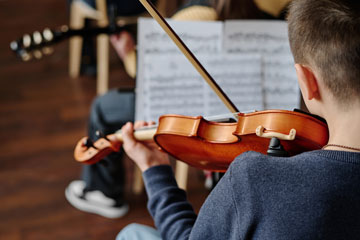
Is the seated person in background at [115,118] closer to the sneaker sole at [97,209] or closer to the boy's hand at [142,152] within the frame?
the sneaker sole at [97,209]

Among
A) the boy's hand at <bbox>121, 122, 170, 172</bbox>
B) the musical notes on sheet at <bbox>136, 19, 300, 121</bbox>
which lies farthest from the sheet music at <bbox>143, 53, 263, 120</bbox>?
the boy's hand at <bbox>121, 122, 170, 172</bbox>

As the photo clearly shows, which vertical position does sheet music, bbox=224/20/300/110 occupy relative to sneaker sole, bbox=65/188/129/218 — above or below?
above

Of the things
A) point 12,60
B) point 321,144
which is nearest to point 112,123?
point 321,144

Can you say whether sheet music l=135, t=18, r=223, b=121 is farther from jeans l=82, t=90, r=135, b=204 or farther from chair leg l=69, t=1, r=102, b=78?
chair leg l=69, t=1, r=102, b=78

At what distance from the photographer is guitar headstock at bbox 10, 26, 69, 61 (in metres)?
1.30

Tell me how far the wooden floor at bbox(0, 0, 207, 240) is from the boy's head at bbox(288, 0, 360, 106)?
1.11 m

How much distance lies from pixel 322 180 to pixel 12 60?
2108mm

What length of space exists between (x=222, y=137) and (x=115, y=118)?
0.65m

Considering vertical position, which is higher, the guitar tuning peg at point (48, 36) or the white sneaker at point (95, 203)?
the guitar tuning peg at point (48, 36)

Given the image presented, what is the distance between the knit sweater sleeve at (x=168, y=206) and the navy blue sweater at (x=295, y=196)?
23 cm

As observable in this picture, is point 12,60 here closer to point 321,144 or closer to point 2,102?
point 2,102

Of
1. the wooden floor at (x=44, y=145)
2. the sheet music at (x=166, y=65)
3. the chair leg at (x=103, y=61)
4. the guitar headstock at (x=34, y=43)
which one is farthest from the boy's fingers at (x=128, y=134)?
the chair leg at (x=103, y=61)

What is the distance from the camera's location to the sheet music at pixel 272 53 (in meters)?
1.17

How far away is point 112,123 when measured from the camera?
1.49 m
